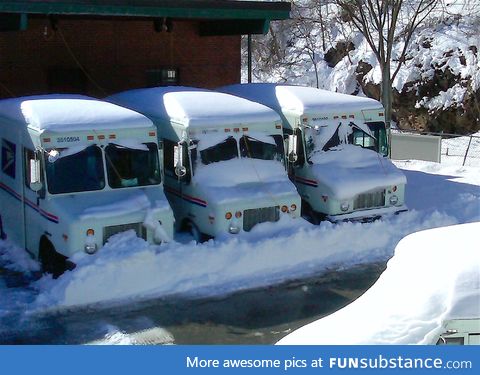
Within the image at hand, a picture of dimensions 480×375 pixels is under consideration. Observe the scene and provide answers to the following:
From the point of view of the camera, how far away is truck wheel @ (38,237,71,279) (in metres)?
12.7

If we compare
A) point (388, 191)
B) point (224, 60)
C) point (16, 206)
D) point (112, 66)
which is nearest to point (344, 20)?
point (224, 60)

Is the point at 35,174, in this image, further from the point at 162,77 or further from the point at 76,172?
the point at 162,77

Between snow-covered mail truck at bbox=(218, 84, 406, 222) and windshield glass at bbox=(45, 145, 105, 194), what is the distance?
13.9 ft

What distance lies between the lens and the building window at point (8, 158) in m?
14.2

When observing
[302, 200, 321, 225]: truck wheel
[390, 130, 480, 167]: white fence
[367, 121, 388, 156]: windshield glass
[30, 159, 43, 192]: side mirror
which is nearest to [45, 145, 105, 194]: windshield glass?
[30, 159, 43, 192]: side mirror

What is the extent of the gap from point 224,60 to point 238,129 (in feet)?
31.2

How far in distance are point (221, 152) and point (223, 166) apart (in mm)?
280

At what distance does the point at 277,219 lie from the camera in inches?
571

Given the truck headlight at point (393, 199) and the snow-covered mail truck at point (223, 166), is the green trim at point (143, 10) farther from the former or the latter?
the truck headlight at point (393, 199)

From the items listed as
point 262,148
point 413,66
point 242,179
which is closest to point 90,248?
point 242,179

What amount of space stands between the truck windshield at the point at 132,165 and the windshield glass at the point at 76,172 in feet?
0.63

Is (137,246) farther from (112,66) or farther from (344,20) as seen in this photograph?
(344,20)

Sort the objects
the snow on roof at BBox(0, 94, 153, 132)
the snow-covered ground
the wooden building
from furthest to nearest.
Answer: the wooden building < the snow on roof at BBox(0, 94, 153, 132) < the snow-covered ground

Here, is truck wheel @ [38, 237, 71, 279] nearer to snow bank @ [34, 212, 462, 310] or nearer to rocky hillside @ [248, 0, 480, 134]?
snow bank @ [34, 212, 462, 310]
